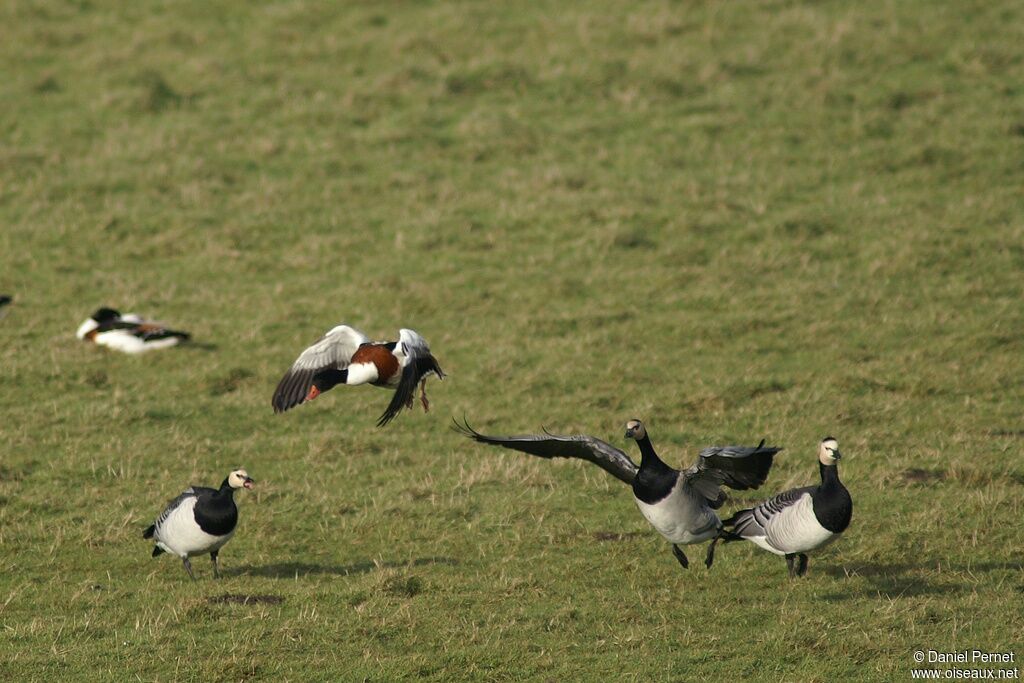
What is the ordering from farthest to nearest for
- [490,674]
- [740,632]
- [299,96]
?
[299,96] < [740,632] < [490,674]

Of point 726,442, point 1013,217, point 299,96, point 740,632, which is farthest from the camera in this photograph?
point 299,96

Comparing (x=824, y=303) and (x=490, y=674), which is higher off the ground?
(x=824, y=303)

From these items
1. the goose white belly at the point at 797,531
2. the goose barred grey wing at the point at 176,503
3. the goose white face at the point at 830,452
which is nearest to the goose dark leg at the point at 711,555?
the goose white belly at the point at 797,531

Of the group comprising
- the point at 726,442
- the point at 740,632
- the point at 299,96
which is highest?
the point at 299,96

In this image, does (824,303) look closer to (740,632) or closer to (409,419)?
(409,419)

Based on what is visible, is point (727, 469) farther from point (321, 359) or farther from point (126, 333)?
point (126, 333)

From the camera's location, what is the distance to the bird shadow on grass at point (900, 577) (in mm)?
11031

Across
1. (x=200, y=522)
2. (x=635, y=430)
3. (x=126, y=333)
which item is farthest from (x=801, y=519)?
(x=126, y=333)

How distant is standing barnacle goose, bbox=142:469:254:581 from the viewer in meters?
11.2

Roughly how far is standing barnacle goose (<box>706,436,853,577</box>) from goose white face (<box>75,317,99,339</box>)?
10.5m

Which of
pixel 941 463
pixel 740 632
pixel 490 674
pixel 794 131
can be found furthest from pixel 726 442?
pixel 794 131

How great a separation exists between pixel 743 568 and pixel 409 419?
5.61m

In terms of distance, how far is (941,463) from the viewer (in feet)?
46.5

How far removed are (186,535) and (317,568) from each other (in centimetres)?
131
